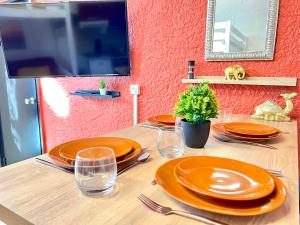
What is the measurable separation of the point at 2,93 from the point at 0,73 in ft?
0.70

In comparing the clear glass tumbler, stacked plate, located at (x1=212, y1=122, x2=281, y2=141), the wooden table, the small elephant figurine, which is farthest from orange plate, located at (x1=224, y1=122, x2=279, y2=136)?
the small elephant figurine

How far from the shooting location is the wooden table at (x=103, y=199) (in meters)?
0.44

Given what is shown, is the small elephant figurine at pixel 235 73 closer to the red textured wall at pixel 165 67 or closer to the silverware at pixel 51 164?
the red textured wall at pixel 165 67

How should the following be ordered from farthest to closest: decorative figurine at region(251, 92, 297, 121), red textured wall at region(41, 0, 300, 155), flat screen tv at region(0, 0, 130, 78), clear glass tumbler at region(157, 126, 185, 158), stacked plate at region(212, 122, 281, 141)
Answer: flat screen tv at region(0, 0, 130, 78) → red textured wall at region(41, 0, 300, 155) → decorative figurine at region(251, 92, 297, 121) → stacked plate at region(212, 122, 281, 141) → clear glass tumbler at region(157, 126, 185, 158)

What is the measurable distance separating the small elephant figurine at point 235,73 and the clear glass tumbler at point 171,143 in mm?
899

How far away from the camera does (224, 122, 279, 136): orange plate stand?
3.07ft

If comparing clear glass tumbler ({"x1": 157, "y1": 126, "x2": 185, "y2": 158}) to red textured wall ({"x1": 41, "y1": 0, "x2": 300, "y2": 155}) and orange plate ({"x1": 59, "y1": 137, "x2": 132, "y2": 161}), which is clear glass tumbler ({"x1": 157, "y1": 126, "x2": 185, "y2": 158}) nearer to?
orange plate ({"x1": 59, "y1": 137, "x2": 132, "y2": 161})

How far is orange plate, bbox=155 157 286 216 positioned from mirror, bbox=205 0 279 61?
1140 mm

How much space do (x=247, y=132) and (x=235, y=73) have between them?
25.6 inches

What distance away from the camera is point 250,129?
1.03m

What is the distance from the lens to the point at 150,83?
76.4 inches

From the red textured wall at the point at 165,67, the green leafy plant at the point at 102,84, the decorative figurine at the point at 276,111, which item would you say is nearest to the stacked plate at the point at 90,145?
the decorative figurine at the point at 276,111

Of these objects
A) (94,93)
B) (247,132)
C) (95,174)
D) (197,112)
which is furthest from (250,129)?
(94,93)

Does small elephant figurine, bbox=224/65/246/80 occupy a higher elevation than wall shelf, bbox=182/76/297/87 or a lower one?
higher
